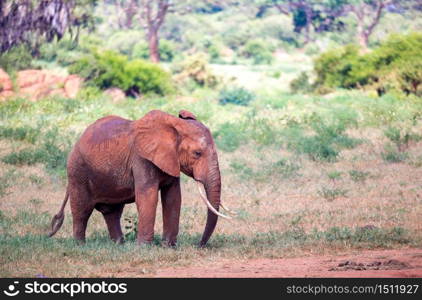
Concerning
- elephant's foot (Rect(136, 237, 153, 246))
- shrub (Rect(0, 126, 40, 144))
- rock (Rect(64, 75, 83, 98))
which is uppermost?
elephant's foot (Rect(136, 237, 153, 246))

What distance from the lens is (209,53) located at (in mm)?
48719

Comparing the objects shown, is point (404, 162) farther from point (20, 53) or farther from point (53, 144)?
point (20, 53)

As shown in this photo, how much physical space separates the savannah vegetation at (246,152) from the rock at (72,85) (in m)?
0.26

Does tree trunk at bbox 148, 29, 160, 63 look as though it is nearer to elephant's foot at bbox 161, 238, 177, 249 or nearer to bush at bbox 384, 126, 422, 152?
bush at bbox 384, 126, 422, 152

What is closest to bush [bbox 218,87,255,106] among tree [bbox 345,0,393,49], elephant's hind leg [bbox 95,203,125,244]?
elephant's hind leg [bbox 95,203,125,244]

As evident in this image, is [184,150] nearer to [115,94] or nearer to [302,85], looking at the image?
[115,94]

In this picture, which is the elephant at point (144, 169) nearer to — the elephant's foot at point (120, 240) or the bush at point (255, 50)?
the elephant's foot at point (120, 240)

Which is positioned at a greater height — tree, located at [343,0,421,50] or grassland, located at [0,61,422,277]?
grassland, located at [0,61,422,277]

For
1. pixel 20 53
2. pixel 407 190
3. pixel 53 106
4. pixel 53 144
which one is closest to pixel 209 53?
pixel 20 53

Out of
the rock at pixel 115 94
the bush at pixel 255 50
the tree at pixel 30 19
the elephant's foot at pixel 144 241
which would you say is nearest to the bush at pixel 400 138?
the elephant's foot at pixel 144 241

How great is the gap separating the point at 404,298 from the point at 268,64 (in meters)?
40.7

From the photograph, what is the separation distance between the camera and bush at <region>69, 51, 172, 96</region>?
90.0ft

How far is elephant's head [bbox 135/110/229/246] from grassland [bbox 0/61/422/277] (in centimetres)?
59

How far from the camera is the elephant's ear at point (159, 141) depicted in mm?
8914
